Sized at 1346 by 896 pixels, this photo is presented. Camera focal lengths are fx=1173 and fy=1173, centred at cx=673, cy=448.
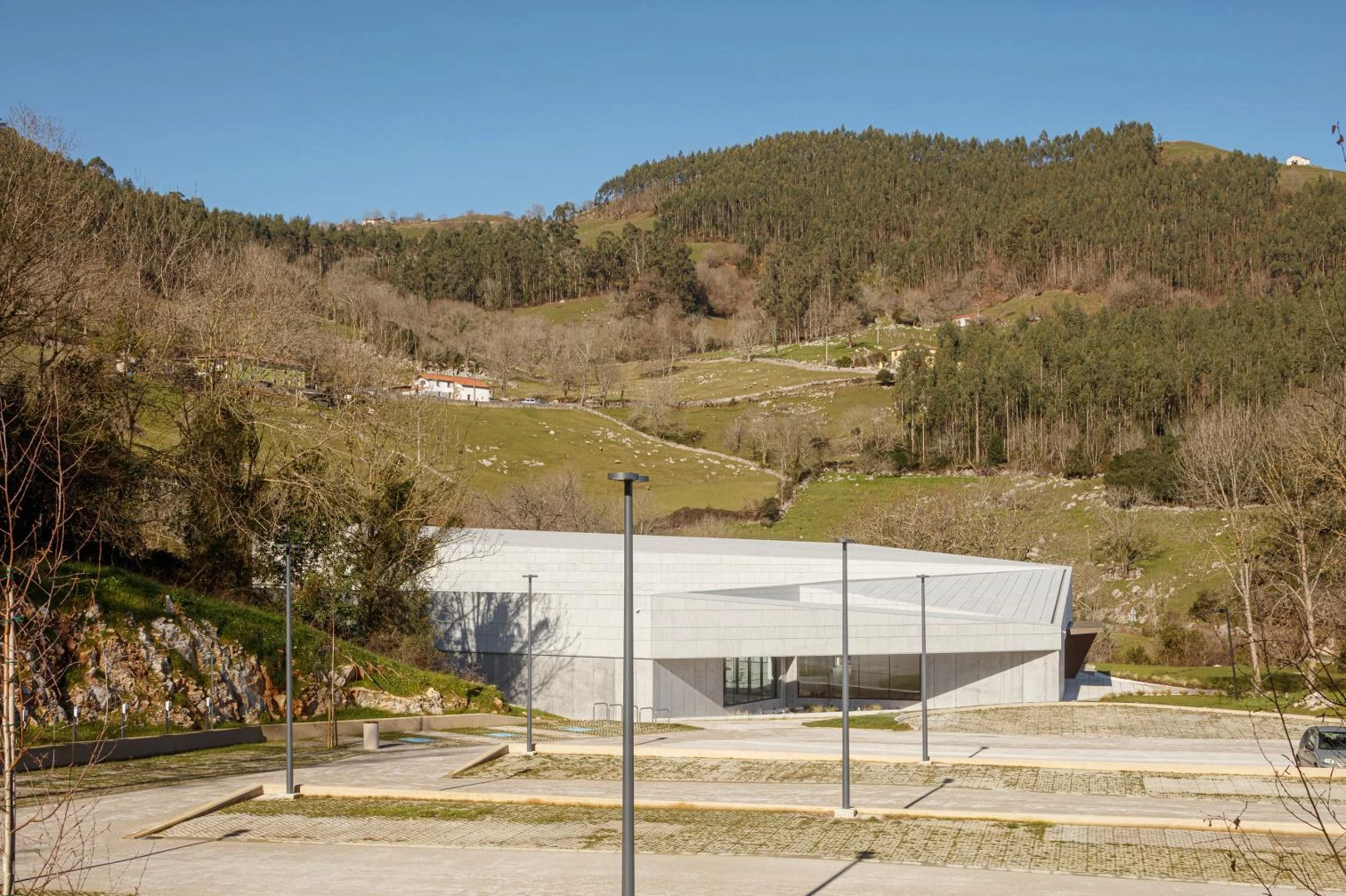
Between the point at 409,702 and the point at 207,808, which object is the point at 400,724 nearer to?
the point at 409,702

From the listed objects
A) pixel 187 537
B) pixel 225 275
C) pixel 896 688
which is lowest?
pixel 896 688

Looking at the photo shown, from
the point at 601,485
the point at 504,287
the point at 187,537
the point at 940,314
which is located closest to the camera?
the point at 187,537

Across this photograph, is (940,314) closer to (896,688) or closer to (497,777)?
(896,688)

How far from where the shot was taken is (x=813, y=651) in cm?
4897

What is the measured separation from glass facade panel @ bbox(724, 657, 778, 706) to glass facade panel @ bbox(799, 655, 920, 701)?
66.5 inches

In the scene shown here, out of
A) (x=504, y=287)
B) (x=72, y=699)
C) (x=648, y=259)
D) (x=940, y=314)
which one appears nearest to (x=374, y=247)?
(x=504, y=287)

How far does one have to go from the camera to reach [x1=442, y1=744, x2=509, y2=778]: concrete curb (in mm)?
27328

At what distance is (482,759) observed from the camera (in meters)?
28.4

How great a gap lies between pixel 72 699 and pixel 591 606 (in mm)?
Answer: 23674

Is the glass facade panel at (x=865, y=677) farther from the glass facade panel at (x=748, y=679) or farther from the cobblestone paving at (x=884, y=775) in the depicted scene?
the cobblestone paving at (x=884, y=775)

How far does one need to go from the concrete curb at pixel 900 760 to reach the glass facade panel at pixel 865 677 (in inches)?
864

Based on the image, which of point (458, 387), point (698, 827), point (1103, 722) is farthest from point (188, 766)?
point (458, 387)

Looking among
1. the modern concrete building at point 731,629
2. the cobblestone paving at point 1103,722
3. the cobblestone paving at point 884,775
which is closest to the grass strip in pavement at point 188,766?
the cobblestone paving at point 884,775

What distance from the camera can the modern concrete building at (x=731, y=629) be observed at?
48250 mm
